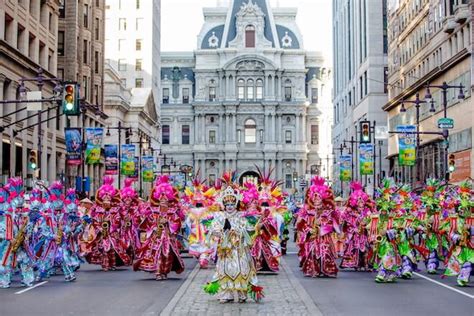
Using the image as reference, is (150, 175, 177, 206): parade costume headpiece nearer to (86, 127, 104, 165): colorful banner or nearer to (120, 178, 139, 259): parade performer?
(120, 178, 139, 259): parade performer

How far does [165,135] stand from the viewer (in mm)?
122688

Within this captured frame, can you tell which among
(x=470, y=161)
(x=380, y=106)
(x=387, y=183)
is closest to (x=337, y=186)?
(x=380, y=106)

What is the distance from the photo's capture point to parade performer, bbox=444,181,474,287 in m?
18.0

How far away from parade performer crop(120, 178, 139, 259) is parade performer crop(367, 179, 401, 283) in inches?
266

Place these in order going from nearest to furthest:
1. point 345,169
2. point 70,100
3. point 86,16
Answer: point 70,100, point 345,169, point 86,16

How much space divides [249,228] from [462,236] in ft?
19.1

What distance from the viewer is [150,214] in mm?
19547

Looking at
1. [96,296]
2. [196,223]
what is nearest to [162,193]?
[96,296]

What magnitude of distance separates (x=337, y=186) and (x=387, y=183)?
79.7m

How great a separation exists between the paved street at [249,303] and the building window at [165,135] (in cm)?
10222

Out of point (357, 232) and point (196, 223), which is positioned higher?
point (196, 223)

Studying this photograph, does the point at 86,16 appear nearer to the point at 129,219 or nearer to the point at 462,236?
the point at 129,219

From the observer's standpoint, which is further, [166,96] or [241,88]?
[166,96]

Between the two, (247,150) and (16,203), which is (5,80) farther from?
(247,150)
